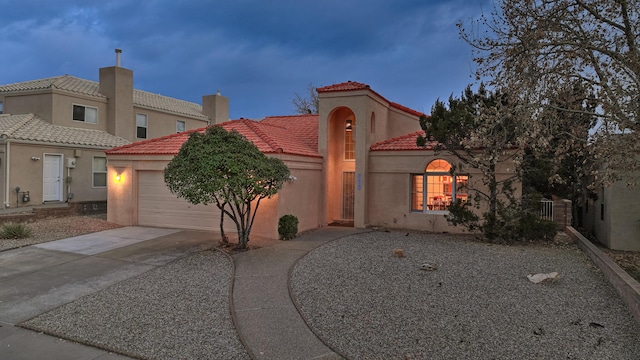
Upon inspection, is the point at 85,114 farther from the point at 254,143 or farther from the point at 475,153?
the point at 475,153

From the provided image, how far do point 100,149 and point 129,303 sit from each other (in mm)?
15301

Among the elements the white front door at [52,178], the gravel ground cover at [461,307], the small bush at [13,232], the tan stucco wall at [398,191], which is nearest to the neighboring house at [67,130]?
the white front door at [52,178]

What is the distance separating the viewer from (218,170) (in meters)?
9.77

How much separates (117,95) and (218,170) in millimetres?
15400

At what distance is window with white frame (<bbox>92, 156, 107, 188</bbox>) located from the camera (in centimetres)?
1939

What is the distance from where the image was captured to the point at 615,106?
7.95 meters

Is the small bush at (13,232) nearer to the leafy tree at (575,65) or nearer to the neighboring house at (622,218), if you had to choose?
the leafy tree at (575,65)

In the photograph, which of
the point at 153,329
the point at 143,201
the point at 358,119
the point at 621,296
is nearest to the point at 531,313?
the point at 621,296

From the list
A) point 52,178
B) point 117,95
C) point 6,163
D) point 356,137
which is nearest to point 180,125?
point 117,95

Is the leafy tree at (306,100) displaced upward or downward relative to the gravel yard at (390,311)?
upward

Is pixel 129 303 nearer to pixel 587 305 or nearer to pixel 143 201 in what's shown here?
pixel 587 305

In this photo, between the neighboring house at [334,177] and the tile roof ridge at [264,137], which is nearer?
the tile roof ridge at [264,137]

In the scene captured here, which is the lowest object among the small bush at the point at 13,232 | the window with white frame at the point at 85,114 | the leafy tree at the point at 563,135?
the small bush at the point at 13,232

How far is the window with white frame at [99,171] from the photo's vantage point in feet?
63.6
